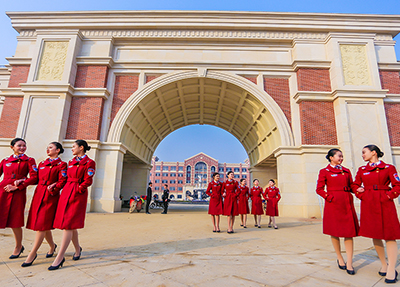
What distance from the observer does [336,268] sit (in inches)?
132

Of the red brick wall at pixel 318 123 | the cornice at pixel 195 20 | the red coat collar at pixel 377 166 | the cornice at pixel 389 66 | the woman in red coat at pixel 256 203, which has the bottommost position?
the woman in red coat at pixel 256 203

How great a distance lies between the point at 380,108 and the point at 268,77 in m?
6.12

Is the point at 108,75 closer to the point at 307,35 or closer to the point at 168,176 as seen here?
the point at 307,35

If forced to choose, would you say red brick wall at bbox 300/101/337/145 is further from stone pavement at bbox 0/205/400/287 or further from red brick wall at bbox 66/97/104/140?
red brick wall at bbox 66/97/104/140

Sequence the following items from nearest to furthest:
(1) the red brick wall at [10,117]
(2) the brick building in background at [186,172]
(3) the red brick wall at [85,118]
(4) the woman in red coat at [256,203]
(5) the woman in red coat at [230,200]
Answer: (5) the woman in red coat at [230,200], (4) the woman in red coat at [256,203], (3) the red brick wall at [85,118], (1) the red brick wall at [10,117], (2) the brick building in background at [186,172]

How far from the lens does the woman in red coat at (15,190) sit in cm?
364

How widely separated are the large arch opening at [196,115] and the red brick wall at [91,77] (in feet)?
6.42

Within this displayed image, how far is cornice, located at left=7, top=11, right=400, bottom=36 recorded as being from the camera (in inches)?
537

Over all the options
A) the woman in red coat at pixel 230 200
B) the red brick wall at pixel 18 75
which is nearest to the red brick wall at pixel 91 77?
the red brick wall at pixel 18 75

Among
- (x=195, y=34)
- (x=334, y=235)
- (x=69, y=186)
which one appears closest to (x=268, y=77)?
A: (x=195, y=34)

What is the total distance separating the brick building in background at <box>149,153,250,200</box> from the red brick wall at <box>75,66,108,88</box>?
65.8 metres

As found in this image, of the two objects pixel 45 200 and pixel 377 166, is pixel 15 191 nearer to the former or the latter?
pixel 45 200

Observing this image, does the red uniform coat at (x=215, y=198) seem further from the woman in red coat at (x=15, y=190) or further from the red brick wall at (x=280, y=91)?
the red brick wall at (x=280, y=91)

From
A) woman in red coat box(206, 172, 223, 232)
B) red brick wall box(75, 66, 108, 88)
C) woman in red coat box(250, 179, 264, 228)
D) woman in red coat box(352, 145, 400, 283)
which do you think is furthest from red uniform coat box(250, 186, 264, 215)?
red brick wall box(75, 66, 108, 88)
